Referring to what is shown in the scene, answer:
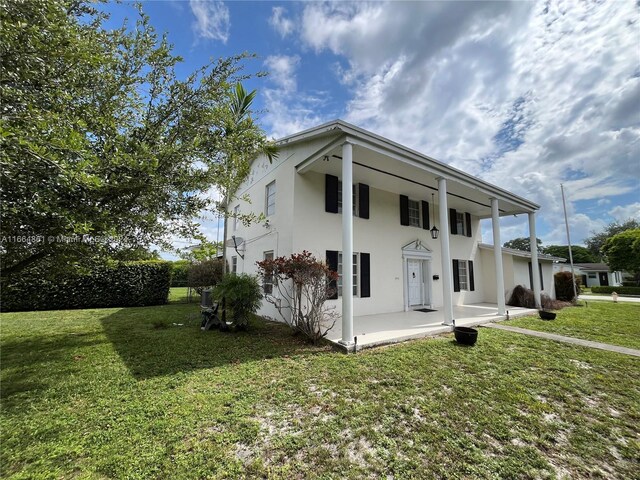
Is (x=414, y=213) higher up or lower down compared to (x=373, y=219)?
higher up

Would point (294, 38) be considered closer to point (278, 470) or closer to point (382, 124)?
point (382, 124)

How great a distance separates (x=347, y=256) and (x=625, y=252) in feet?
113

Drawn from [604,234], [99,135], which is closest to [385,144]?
[99,135]

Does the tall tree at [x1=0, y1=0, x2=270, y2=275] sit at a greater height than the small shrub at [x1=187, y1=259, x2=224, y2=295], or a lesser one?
greater

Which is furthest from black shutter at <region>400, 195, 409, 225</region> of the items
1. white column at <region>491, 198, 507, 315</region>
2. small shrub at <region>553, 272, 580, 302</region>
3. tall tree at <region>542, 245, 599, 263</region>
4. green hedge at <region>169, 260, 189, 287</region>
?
tall tree at <region>542, 245, 599, 263</region>

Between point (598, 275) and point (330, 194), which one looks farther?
point (598, 275)

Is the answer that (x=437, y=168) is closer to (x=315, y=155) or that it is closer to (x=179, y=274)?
(x=315, y=155)

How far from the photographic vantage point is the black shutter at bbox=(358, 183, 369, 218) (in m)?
9.02

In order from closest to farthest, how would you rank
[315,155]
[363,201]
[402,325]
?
[315,155] < [402,325] < [363,201]

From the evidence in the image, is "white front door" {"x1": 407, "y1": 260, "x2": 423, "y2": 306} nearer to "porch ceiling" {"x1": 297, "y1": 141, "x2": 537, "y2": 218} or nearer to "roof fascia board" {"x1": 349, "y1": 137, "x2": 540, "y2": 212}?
"porch ceiling" {"x1": 297, "y1": 141, "x2": 537, "y2": 218}

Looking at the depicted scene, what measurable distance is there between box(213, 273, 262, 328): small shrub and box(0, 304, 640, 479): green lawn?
1.47 metres

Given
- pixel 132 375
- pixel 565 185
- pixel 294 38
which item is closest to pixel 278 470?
pixel 132 375

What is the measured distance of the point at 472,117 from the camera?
361 inches

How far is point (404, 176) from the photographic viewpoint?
27.8 ft
